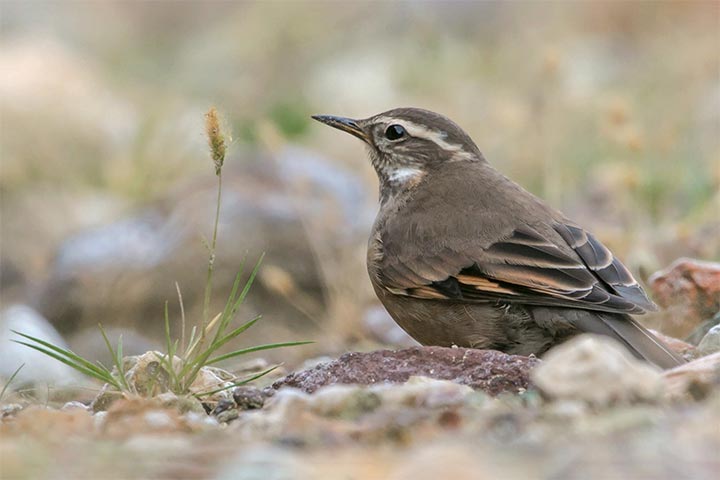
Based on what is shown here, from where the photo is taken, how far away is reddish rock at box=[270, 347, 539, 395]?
514cm

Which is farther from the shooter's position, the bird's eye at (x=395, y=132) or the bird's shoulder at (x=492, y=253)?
the bird's eye at (x=395, y=132)

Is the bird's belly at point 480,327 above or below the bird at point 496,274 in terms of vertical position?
below

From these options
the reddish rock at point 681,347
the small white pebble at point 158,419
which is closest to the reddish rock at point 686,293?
the reddish rock at point 681,347

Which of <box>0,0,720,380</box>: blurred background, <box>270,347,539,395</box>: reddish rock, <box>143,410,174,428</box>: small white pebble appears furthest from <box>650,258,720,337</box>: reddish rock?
<box>143,410,174,428</box>: small white pebble

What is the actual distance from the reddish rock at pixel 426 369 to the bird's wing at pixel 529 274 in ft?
2.20

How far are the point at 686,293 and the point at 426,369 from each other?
237 centimetres

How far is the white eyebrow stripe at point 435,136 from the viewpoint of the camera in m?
7.61

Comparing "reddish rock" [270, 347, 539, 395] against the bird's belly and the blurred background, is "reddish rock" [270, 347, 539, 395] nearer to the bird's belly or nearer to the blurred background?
the bird's belly

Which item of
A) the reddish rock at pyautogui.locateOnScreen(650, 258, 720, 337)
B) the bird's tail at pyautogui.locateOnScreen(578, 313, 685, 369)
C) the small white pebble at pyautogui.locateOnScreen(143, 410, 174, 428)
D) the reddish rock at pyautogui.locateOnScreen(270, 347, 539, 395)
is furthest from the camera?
the reddish rock at pyautogui.locateOnScreen(650, 258, 720, 337)

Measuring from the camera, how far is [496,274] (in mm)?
6188

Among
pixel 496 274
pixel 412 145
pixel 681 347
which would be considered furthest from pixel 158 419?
pixel 412 145

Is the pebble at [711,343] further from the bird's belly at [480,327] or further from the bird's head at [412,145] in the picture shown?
the bird's head at [412,145]

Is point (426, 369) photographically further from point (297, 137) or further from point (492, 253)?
point (297, 137)

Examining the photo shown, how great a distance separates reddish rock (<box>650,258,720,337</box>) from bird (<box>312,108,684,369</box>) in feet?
2.69
